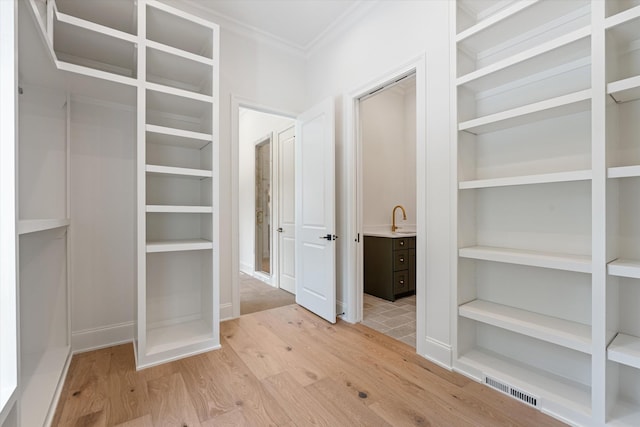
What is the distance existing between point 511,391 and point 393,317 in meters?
1.41

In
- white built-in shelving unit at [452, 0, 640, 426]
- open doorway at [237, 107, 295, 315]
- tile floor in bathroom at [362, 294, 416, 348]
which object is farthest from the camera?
Result: open doorway at [237, 107, 295, 315]

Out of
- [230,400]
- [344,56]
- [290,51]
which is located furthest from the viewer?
[290,51]

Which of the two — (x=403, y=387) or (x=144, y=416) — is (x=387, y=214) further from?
(x=144, y=416)

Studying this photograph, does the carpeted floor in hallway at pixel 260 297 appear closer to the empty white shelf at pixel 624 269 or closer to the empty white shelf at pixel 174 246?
the empty white shelf at pixel 174 246

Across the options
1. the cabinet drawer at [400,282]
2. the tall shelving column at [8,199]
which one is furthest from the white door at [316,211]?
the tall shelving column at [8,199]

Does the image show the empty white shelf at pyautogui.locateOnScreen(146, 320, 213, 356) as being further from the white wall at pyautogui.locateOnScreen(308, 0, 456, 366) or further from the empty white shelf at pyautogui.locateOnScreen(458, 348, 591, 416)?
the empty white shelf at pyautogui.locateOnScreen(458, 348, 591, 416)

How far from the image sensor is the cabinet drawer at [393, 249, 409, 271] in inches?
144

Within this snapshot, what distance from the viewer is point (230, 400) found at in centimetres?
170

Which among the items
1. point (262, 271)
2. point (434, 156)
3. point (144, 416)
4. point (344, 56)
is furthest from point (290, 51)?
point (144, 416)

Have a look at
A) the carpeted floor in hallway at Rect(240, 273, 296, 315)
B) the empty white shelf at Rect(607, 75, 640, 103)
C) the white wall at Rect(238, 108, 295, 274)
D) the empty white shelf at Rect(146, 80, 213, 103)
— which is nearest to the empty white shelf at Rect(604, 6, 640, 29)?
the empty white shelf at Rect(607, 75, 640, 103)

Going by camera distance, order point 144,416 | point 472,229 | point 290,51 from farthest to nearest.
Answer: point 290,51, point 472,229, point 144,416

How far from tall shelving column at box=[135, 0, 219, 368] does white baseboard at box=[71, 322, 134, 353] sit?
18 cm

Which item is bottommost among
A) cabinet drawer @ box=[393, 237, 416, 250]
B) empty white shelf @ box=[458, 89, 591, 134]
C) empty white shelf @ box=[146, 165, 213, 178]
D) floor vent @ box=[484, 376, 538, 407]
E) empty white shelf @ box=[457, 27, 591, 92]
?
floor vent @ box=[484, 376, 538, 407]

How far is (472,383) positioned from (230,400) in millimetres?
1564
